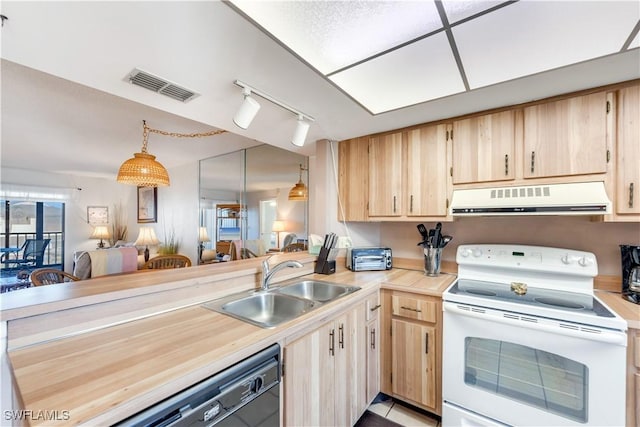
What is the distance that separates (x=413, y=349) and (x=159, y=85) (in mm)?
2173

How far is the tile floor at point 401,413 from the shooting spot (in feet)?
5.61

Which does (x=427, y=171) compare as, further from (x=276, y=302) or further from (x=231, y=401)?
(x=231, y=401)

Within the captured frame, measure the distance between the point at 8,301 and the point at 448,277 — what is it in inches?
95.6

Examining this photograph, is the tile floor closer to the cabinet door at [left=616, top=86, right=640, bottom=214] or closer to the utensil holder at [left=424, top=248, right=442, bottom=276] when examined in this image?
the utensil holder at [left=424, top=248, right=442, bottom=276]

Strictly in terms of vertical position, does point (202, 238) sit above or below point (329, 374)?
above

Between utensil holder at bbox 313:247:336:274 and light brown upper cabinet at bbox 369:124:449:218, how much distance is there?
526 millimetres

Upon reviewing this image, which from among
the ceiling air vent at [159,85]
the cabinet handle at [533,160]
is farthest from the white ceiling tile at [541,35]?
the ceiling air vent at [159,85]

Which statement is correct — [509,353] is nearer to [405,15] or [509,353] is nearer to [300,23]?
[405,15]

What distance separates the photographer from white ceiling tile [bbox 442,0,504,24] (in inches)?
35.8

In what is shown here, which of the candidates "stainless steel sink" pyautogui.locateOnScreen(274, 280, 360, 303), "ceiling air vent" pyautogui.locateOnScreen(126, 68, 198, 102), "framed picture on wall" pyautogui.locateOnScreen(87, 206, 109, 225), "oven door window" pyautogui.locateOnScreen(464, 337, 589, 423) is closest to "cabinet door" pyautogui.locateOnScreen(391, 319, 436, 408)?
"oven door window" pyautogui.locateOnScreen(464, 337, 589, 423)

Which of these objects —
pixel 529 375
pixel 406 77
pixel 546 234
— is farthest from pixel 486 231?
pixel 406 77

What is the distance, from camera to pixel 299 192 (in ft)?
10.4

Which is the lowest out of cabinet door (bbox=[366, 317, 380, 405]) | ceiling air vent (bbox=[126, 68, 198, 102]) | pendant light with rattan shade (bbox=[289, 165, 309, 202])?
cabinet door (bbox=[366, 317, 380, 405])

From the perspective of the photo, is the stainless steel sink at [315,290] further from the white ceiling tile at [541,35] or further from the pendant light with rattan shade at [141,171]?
the pendant light with rattan shade at [141,171]
